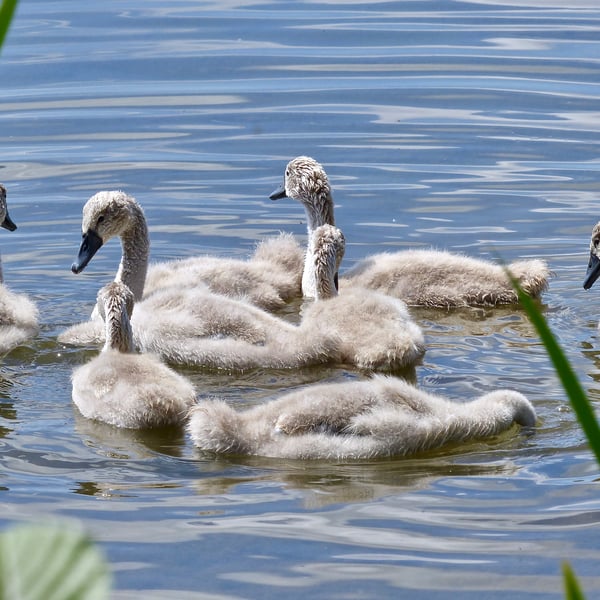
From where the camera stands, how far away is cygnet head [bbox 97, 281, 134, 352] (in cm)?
586

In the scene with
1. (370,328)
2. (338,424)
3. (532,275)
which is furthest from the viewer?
(532,275)

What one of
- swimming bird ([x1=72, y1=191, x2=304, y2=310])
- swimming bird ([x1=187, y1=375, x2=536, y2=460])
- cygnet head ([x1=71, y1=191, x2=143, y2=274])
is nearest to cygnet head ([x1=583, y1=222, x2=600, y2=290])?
swimming bird ([x1=72, y1=191, x2=304, y2=310])

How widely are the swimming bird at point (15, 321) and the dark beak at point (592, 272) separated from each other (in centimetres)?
338

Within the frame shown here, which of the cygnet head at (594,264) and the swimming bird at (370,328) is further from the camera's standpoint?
the cygnet head at (594,264)

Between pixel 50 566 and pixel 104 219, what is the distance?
23.6 feet

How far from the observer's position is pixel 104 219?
7.50 m

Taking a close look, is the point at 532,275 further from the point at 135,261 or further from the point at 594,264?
the point at 135,261

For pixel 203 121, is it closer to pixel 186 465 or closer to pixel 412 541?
pixel 186 465

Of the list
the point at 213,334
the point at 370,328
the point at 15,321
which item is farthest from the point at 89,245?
the point at 370,328

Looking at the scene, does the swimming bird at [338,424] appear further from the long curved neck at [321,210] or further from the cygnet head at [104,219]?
the long curved neck at [321,210]

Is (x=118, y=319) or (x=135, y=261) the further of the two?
(x=135, y=261)

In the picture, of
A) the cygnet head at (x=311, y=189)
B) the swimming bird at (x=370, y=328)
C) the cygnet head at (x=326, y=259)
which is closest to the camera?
the swimming bird at (x=370, y=328)

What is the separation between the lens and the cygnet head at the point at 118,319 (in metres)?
5.86

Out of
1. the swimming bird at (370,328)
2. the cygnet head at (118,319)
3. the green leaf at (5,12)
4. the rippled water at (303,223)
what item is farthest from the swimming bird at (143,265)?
the green leaf at (5,12)
